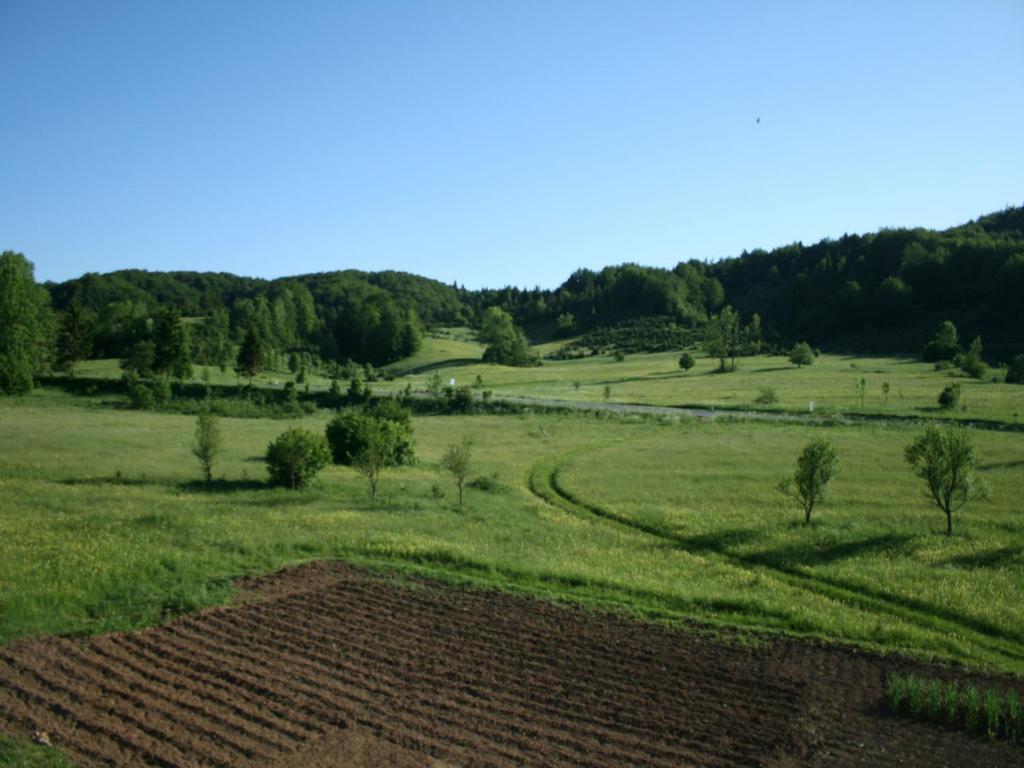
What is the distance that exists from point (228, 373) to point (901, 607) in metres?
96.9

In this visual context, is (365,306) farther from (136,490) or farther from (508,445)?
(136,490)

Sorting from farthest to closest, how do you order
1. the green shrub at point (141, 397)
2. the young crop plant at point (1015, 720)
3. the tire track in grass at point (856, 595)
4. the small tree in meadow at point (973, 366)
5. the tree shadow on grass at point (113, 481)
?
1. the small tree in meadow at point (973, 366)
2. the green shrub at point (141, 397)
3. the tree shadow on grass at point (113, 481)
4. the tire track in grass at point (856, 595)
5. the young crop plant at point (1015, 720)

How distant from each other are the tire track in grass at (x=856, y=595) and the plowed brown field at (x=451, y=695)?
3.26 meters

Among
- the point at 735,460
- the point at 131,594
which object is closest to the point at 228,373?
the point at 735,460

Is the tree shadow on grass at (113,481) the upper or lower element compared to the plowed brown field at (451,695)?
upper

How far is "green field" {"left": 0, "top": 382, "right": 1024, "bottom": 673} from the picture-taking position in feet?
67.5

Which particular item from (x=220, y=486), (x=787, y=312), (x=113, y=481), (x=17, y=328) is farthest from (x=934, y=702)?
(x=787, y=312)

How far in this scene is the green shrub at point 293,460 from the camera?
36906 millimetres

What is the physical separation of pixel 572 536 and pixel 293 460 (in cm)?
1585

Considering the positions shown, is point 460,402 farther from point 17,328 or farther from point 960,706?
point 960,706

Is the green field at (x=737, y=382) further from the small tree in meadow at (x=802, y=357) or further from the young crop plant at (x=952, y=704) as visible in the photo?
the young crop plant at (x=952, y=704)

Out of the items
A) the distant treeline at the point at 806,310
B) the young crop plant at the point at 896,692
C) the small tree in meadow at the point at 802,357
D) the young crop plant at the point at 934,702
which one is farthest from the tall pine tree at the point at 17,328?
the small tree in meadow at the point at 802,357

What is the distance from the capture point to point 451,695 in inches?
617

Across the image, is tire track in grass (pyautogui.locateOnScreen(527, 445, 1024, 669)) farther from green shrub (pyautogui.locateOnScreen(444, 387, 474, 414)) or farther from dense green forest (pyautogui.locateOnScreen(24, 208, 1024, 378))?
dense green forest (pyautogui.locateOnScreen(24, 208, 1024, 378))
